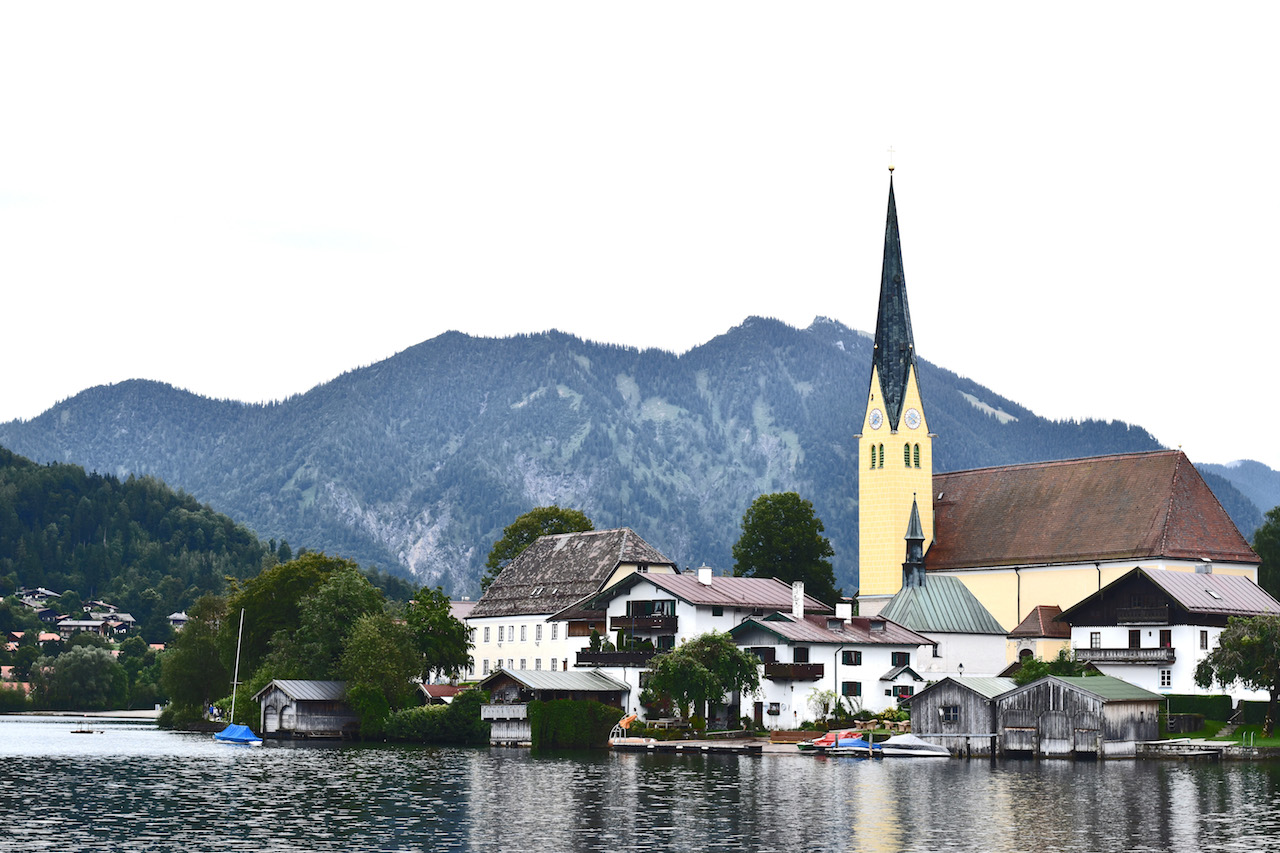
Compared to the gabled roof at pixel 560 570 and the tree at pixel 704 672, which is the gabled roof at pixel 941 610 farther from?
the gabled roof at pixel 560 570

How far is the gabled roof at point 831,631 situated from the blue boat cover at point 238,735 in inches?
1110

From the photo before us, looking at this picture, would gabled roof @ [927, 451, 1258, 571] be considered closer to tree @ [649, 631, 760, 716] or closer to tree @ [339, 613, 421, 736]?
tree @ [649, 631, 760, 716]

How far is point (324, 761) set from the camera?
7669 cm

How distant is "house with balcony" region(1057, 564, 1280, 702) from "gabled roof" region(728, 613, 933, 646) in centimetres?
924

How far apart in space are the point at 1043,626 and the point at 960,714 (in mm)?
22872

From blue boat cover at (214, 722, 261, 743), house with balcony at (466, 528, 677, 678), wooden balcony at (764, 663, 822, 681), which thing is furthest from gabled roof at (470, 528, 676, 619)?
blue boat cover at (214, 722, 261, 743)

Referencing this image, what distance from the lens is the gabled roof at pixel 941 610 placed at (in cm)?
10300

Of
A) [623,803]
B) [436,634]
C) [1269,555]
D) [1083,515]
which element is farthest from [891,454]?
[623,803]

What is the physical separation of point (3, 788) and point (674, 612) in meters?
46.3

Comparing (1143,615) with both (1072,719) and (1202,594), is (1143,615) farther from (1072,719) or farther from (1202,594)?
(1072,719)

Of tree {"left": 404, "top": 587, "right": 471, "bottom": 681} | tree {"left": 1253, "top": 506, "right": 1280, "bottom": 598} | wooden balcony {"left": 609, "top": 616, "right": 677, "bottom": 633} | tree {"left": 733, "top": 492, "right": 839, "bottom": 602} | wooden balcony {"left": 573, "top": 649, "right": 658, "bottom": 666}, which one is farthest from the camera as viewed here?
tree {"left": 733, "top": 492, "right": 839, "bottom": 602}

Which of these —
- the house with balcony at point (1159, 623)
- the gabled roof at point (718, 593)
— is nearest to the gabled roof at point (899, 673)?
the gabled roof at point (718, 593)

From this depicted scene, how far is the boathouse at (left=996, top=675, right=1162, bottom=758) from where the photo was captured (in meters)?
79.5

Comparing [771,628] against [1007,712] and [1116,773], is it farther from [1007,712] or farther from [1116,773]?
[1116,773]
